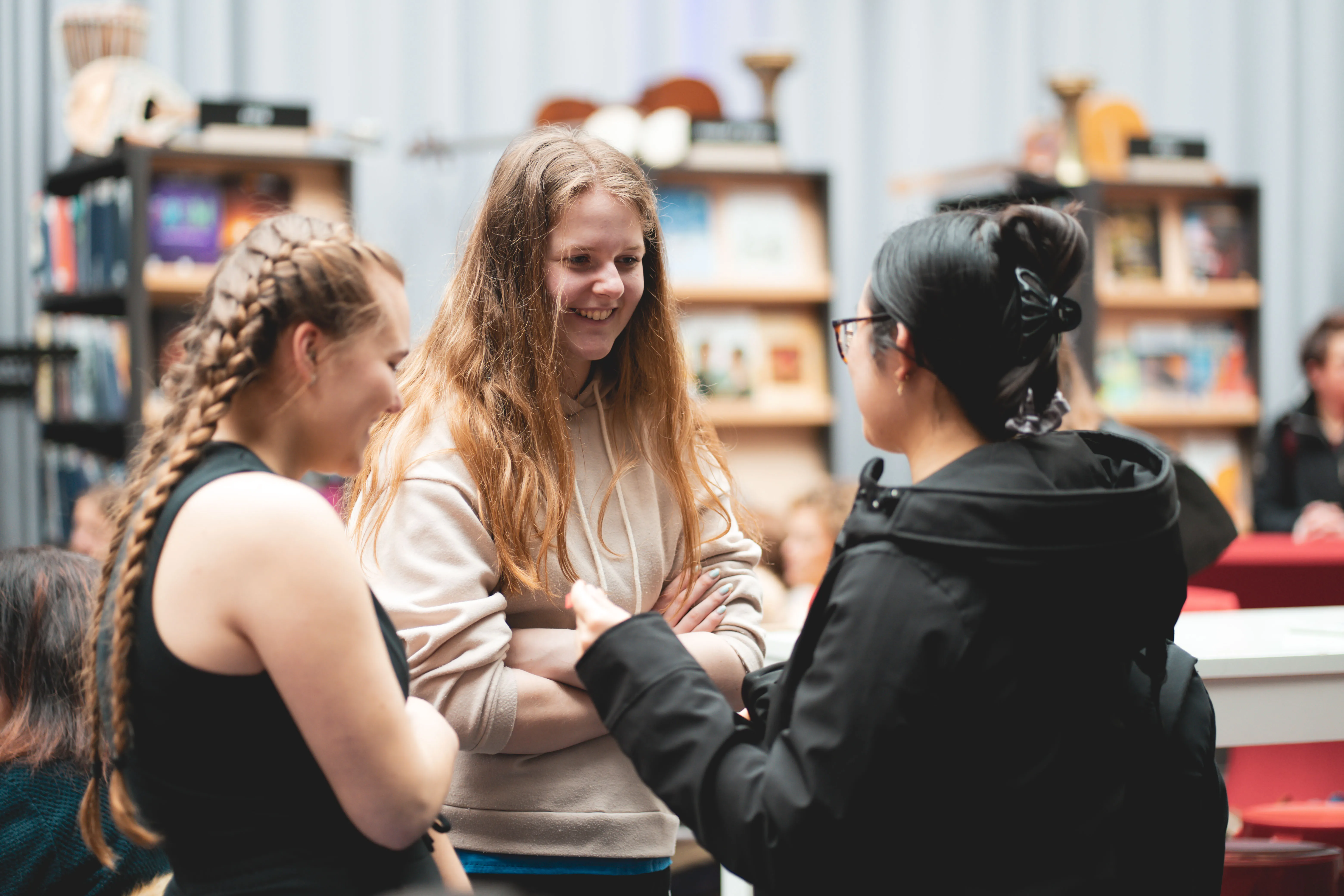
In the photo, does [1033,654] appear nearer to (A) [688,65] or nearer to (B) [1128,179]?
(B) [1128,179]

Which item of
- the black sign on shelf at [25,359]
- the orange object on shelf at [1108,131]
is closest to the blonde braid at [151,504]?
the black sign on shelf at [25,359]

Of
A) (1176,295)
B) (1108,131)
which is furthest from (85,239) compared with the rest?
(1176,295)

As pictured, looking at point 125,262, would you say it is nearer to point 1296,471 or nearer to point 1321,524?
point 1321,524

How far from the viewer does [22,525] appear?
4.43m

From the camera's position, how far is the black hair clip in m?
1.03

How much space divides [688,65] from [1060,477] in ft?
15.1

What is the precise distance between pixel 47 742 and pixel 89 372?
2.80 m

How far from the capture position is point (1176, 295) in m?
4.93

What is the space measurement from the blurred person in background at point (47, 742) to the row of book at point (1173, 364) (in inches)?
167

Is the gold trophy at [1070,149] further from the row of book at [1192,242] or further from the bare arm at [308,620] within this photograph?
the bare arm at [308,620]

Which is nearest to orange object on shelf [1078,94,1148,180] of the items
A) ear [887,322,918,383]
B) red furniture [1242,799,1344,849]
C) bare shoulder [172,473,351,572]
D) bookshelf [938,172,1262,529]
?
bookshelf [938,172,1262,529]

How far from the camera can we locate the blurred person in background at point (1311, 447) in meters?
4.39

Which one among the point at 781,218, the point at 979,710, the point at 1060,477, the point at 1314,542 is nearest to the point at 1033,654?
the point at 979,710

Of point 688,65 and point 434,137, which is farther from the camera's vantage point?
point 688,65
